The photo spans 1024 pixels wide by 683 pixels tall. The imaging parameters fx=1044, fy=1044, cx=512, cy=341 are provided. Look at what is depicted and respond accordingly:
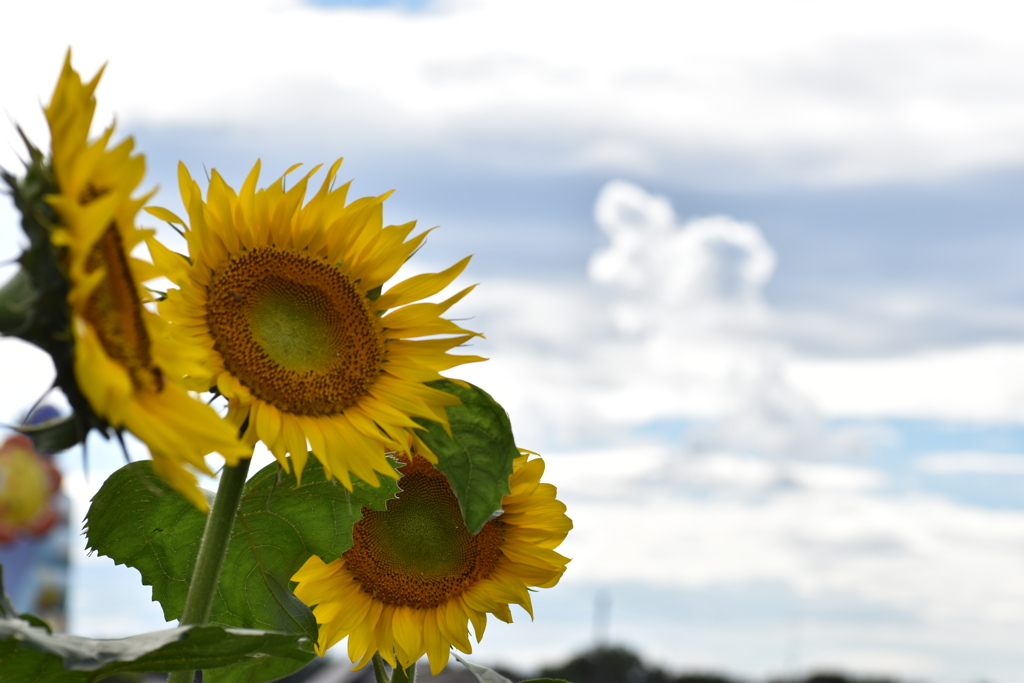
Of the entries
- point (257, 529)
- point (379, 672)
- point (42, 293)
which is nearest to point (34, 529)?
point (379, 672)

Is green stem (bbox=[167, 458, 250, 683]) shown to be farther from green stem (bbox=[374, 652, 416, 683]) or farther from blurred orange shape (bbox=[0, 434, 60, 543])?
blurred orange shape (bbox=[0, 434, 60, 543])

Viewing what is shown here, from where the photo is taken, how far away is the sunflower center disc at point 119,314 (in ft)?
4.94

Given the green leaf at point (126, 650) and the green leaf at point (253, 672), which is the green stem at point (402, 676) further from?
the green leaf at point (126, 650)

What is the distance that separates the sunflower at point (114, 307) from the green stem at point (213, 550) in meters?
0.36

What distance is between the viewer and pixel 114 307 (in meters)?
1.55

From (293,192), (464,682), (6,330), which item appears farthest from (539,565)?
(464,682)

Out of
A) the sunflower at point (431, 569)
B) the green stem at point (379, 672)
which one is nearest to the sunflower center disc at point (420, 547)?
the sunflower at point (431, 569)

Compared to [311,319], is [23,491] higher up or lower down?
lower down

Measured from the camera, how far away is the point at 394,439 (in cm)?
226

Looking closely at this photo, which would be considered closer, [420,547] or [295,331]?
[295,331]

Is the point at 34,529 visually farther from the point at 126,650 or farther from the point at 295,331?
the point at 126,650

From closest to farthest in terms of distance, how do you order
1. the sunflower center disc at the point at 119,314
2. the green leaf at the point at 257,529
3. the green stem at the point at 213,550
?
1. the sunflower center disc at the point at 119,314
2. the green stem at the point at 213,550
3. the green leaf at the point at 257,529

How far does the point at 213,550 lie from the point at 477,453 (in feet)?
1.90

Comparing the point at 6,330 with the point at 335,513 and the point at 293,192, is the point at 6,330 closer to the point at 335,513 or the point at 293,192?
the point at 293,192
